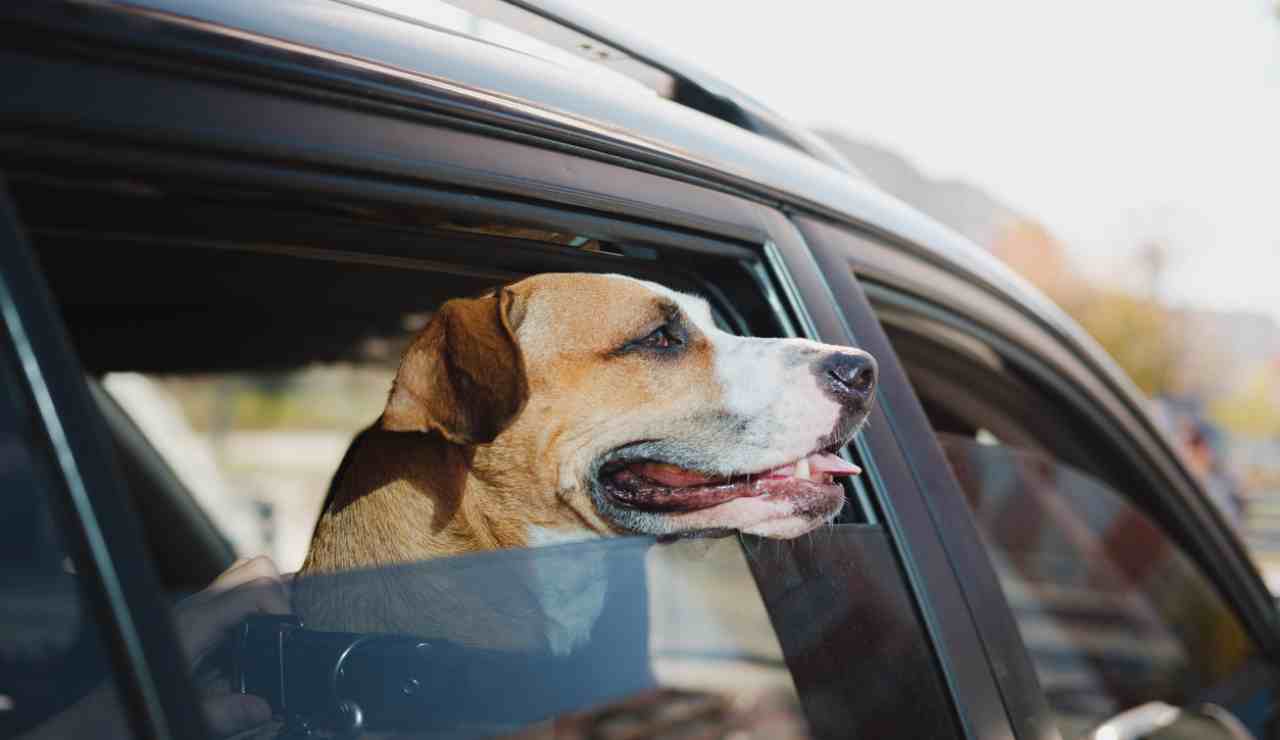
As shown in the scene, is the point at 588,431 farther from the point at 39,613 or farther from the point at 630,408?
the point at 39,613

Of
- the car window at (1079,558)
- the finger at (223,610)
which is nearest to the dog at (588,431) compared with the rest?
the finger at (223,610)

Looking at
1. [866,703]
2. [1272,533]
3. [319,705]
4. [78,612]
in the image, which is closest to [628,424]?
[866,703]

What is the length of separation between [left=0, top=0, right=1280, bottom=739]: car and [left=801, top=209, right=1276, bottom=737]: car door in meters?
0.01

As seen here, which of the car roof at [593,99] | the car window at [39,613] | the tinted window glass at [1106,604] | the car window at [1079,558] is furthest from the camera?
the tinted window glass at [1106,604]

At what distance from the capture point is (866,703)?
1678 millimetres

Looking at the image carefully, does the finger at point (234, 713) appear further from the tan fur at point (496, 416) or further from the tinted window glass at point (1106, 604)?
the tinted window glass at point (1106, 604)

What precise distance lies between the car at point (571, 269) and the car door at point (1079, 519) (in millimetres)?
11

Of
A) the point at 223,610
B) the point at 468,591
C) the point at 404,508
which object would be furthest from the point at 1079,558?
the point at 223,610

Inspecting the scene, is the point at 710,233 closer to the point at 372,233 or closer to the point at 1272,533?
the point at 372,233

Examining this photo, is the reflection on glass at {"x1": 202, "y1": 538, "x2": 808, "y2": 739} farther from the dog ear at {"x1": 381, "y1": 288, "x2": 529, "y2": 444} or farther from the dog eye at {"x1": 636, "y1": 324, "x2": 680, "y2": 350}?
the dog eye at {"x1": 636, "y1": 324, "x2": 680, "y2": 350}

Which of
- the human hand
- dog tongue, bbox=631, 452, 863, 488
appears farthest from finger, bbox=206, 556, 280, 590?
dog tongue, bbox=631, 452, 863, 488

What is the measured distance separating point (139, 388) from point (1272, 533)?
2353 centimetres

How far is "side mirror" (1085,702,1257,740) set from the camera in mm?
2438

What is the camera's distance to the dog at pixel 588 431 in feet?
5.77
